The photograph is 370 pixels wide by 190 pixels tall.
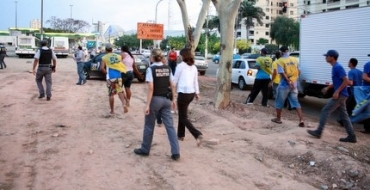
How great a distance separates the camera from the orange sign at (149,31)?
79.2ft

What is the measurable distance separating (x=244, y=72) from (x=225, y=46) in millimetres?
7536

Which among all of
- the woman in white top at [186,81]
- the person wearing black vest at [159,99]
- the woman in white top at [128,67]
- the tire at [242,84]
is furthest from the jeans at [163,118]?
the tire at [242,84]

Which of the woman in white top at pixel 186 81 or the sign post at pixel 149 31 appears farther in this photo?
the sign post at pixel 149 31

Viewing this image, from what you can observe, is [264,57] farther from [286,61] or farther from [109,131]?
[109,131]

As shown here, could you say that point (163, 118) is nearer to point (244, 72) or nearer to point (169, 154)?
point (169, 154)

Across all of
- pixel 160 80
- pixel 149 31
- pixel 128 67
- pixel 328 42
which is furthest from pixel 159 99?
pixel 149 31

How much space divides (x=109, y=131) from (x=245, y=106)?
4734 mm

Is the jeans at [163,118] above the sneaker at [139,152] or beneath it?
above

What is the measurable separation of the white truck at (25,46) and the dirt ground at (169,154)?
129 feet

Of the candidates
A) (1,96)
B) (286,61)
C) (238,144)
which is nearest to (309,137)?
(238,144)

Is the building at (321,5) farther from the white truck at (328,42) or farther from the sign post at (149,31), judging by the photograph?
the white truck at (328,42)

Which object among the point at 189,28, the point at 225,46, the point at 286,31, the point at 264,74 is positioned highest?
the point at 286,31

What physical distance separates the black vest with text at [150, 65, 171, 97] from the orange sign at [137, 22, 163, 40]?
18.3 metres

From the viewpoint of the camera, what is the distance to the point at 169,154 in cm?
653
